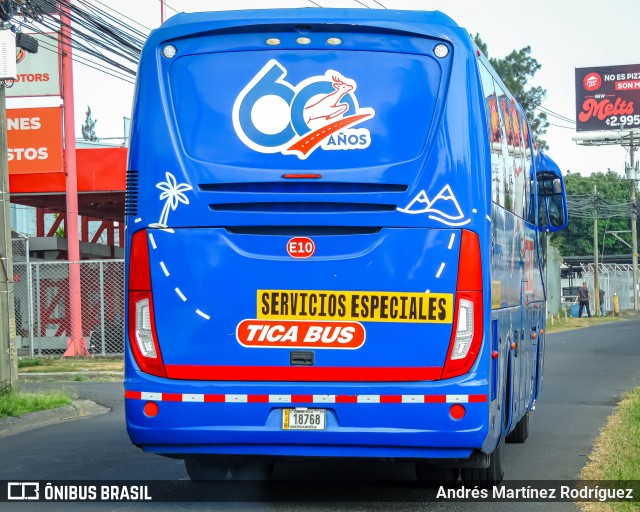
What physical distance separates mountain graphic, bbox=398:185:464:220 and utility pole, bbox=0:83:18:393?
Answer: 9.37m

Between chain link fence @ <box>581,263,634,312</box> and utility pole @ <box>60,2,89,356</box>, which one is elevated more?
utility pole @ <box>60,2,89,356</box>

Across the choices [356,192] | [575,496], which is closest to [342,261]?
[356,192]

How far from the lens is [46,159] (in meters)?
27.8

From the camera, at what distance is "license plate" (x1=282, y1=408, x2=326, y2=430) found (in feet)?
26.0

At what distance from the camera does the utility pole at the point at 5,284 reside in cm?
1603

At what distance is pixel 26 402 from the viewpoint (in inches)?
631

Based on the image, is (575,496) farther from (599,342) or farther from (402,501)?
(599,342)

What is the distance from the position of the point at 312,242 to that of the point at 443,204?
2.93 feet

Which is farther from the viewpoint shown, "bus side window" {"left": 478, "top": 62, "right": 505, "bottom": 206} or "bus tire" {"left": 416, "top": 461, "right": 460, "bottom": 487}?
"bus tire" {"left": 416, "top": 461, "right": 460, "bottom": 487}

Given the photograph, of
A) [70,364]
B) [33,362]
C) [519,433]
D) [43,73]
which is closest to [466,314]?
[519,433]

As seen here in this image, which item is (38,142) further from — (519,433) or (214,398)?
(214,398)

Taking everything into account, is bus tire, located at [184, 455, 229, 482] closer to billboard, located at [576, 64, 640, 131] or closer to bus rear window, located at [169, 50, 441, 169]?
bus rear window, located at [169, 50, 441, 169]

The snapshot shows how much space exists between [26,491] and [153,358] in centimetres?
192

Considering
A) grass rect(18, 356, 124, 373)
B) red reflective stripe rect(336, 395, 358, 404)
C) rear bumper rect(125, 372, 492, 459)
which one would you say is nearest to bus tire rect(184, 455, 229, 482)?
rear bumper rect(125, 372, 492, 459)
